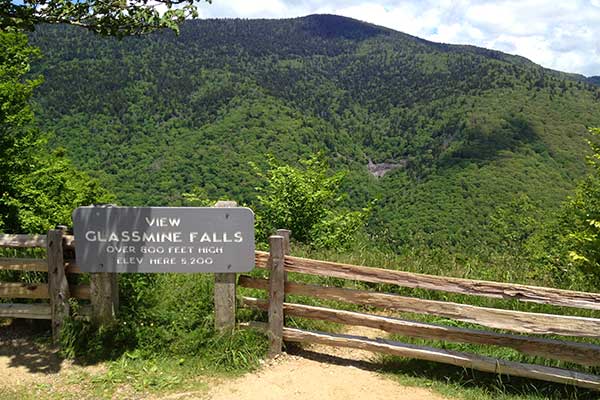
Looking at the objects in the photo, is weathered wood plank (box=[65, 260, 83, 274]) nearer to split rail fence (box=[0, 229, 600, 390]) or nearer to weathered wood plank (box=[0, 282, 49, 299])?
split rail fence (box=[0, 229, 600, 390])

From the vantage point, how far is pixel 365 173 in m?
97.2

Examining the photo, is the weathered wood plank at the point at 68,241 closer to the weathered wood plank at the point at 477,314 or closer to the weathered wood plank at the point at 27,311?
the weathered wood plank at the point at 27,311

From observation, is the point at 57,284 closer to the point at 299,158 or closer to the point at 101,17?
the point at 101,17

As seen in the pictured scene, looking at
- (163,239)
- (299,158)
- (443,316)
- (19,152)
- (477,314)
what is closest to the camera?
(477,314)

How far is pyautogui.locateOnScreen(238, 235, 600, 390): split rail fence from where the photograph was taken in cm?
431

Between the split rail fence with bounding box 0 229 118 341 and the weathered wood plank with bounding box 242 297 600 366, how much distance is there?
4.90ft

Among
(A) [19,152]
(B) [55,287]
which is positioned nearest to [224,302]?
(B) [55,287]

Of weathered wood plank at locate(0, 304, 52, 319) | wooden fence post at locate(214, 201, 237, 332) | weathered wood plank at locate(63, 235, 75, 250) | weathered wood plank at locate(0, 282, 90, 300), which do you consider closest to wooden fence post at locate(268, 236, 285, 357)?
wooden fence post at locate(214, 201, 237, 332)

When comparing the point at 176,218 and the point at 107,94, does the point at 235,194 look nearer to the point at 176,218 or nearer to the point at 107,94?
the point at 176,218

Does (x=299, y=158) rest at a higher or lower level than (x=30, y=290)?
higher

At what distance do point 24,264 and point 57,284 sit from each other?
446 millimetres

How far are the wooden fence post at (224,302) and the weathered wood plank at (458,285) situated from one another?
38 centimetres

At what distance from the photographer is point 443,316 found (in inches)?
182

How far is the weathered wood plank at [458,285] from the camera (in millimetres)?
4273
